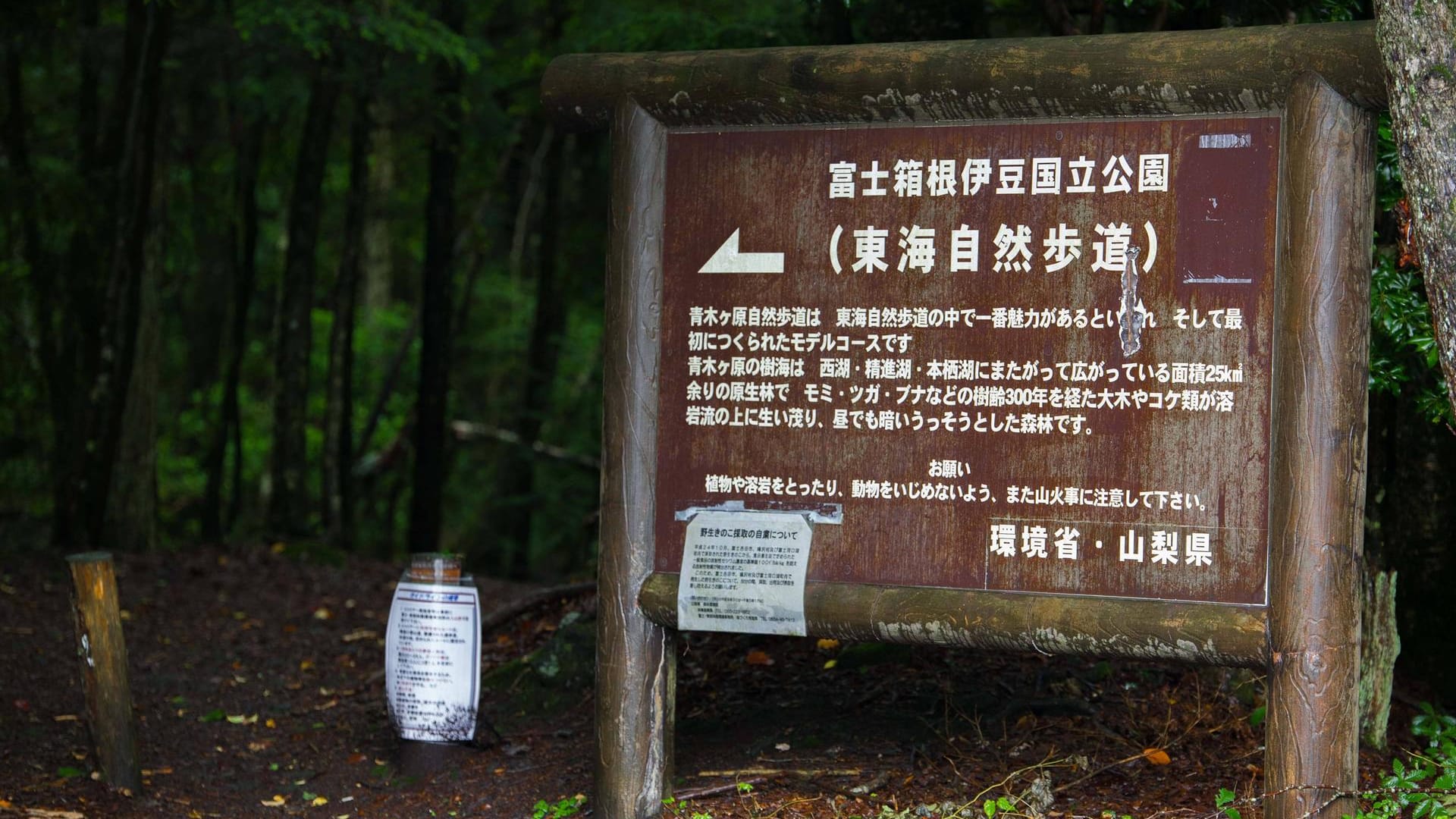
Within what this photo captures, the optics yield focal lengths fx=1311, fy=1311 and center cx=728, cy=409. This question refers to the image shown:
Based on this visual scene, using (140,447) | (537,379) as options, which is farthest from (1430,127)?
(537,379)

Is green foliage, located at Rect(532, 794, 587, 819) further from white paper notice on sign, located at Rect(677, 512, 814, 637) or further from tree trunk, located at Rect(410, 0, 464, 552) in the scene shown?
tree trunk, located at Rect(410, 0, 464, 552)

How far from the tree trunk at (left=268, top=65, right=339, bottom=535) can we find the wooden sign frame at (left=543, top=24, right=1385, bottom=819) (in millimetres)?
9329

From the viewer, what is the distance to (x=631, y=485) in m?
4.70

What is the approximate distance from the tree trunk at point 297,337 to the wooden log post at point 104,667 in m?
7.61

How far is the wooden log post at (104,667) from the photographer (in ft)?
19.0

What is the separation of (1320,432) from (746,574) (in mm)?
1868

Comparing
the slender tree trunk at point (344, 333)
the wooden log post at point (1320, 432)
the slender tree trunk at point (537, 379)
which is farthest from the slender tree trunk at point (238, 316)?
the wooden log post at point (1320, 432)

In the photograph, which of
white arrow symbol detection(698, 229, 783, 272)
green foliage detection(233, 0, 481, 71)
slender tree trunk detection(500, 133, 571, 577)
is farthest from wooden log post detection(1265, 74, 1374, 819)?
slender tree trunk detection(500, 133, 571, 577)

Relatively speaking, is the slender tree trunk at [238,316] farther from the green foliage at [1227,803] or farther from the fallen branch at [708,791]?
the green foliage at [1227,803]

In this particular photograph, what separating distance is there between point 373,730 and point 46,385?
8.21 meters

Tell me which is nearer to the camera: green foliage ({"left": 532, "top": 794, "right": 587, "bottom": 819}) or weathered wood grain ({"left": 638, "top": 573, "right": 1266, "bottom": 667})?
weathered wood grain ({"left": 638, "top": 573, "right": 1266, "bottom": 667})

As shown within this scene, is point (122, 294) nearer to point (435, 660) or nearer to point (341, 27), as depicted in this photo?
point (341, 27)

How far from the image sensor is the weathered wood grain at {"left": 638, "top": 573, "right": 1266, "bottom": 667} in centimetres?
398

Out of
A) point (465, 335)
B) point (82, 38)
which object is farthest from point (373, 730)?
point (465, 335)
